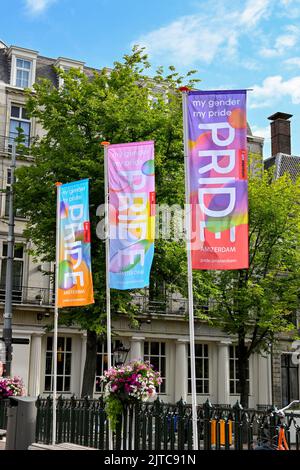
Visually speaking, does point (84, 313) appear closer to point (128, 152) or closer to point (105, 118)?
point (105, 118)

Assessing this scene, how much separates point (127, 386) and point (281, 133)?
3685 centimetres

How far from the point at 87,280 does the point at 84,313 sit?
9431mm

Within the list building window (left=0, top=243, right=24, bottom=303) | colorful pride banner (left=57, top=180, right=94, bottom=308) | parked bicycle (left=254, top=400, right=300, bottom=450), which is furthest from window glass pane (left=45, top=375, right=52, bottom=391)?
parked bicycle (left=254, top=400, right=300, bottom=450)

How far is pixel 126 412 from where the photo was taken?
12.0m

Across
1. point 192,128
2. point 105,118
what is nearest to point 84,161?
point 105,118

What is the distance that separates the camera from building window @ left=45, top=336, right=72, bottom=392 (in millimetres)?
34562

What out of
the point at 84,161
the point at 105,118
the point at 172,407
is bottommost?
the point at 172,407

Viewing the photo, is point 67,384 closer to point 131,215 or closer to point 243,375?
point 243,375

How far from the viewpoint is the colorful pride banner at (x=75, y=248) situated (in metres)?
14.6

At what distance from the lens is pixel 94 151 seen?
23.9 metres

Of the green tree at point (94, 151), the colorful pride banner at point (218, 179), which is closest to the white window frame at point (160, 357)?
the green tree at point (94, 151)

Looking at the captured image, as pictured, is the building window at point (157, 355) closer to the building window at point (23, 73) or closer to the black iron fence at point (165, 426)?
the building window at point (23, 73)

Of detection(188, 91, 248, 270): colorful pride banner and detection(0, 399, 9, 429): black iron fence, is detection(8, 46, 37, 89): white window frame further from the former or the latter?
detection(188, 91, 248, 270): colorful pride banner

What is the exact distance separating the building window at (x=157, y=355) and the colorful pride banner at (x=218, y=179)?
27.6 metres
